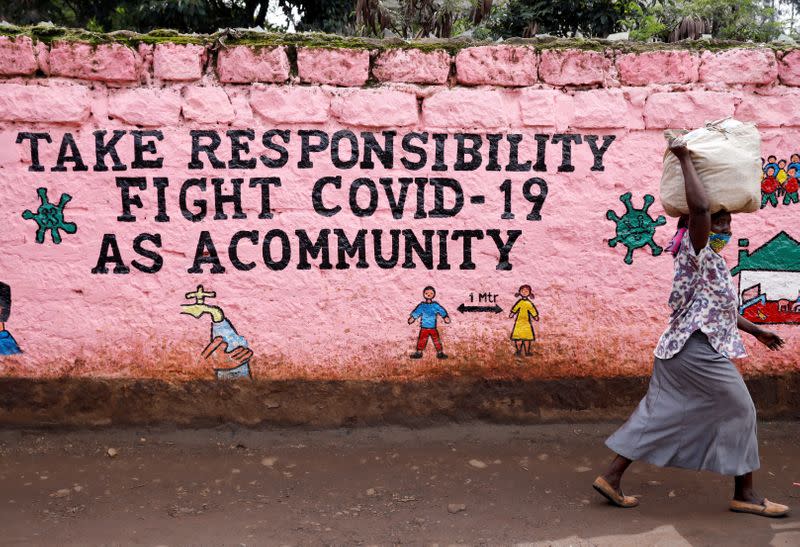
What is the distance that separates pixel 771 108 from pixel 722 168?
127 cm

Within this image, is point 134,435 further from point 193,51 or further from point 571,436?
point 571,436

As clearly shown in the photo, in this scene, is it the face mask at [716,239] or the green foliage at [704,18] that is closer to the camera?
the face mask at [716,239]

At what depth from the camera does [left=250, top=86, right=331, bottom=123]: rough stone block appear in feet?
11.7

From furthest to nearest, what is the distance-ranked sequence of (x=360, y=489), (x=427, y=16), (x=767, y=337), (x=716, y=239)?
(x=427, y=16), (x=360, y=489), (x=767, y=337), (x=716, y=239)

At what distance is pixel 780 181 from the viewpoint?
372 centimetres

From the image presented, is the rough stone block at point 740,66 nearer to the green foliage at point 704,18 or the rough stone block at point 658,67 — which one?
the rough stone block at point 658,67

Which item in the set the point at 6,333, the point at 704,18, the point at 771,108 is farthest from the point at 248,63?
the point at 704,18

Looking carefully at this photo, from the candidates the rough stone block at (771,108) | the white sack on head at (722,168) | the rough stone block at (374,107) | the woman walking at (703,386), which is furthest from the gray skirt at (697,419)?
the rough stone block at (374,107)

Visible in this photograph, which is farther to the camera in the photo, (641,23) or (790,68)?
(641,23)

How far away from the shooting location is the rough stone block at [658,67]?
3.64 meters

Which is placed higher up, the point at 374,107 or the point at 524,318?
the point at 374,107

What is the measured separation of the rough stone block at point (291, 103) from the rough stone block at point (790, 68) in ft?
7.61

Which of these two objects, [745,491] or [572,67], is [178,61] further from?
[745,491]

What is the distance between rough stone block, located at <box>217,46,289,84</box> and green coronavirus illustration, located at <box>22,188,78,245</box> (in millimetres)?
1005
